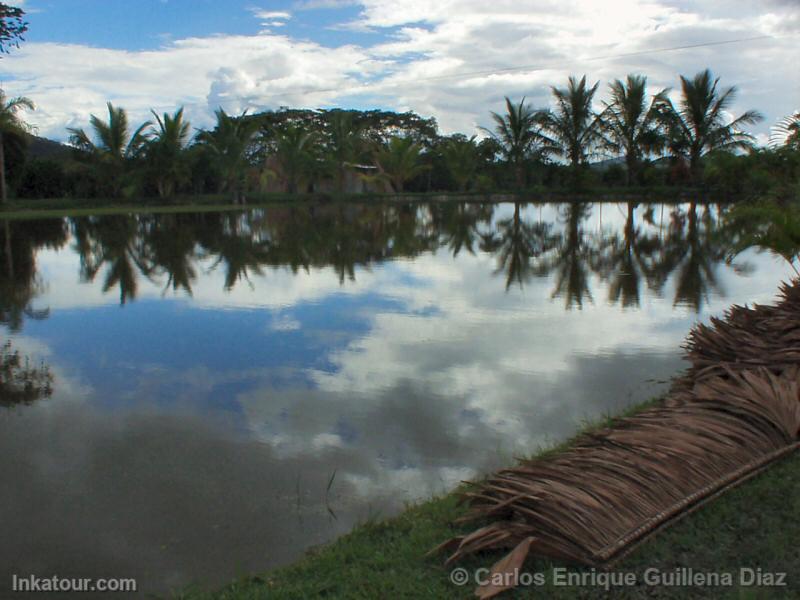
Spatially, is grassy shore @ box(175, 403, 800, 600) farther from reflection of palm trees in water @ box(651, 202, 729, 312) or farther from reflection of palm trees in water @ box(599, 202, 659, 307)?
reflection of palm trees in water @ box(599, 202, 659, 307)

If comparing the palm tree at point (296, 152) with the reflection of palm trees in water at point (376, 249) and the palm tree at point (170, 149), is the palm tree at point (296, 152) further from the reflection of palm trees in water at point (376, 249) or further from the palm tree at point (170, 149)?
the reflection of palm trees in water at point (376, 249)

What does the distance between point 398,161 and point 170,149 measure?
35.4 ft

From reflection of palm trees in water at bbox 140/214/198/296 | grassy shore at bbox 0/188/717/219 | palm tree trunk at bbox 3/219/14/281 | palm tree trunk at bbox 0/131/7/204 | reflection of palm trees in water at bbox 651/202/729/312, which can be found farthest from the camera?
grassy shore at bbox 0/188/717/219

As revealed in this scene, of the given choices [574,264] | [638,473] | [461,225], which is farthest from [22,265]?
[638,473]

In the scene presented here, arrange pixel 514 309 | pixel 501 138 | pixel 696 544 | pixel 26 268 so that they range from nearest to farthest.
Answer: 1. pixel 696 544
2. pixel 514 309
3. pixel 26 268
4. pixel 501 138

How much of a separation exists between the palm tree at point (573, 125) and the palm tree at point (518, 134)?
0.61 meters

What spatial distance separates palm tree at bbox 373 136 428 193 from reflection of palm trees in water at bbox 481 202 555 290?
14823 mm

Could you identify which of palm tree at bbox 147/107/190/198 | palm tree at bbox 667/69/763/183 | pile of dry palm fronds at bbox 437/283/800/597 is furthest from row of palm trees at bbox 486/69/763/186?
pile of dry palm fronds at bbox 437/283/800/597

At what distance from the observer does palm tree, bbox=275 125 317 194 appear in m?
29.8

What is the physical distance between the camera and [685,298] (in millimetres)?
7629

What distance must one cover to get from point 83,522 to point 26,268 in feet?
28.6

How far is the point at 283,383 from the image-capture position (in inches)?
185

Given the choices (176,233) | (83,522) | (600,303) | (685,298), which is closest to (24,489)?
(83,522)

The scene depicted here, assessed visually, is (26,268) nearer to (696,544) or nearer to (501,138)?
(696,544)
